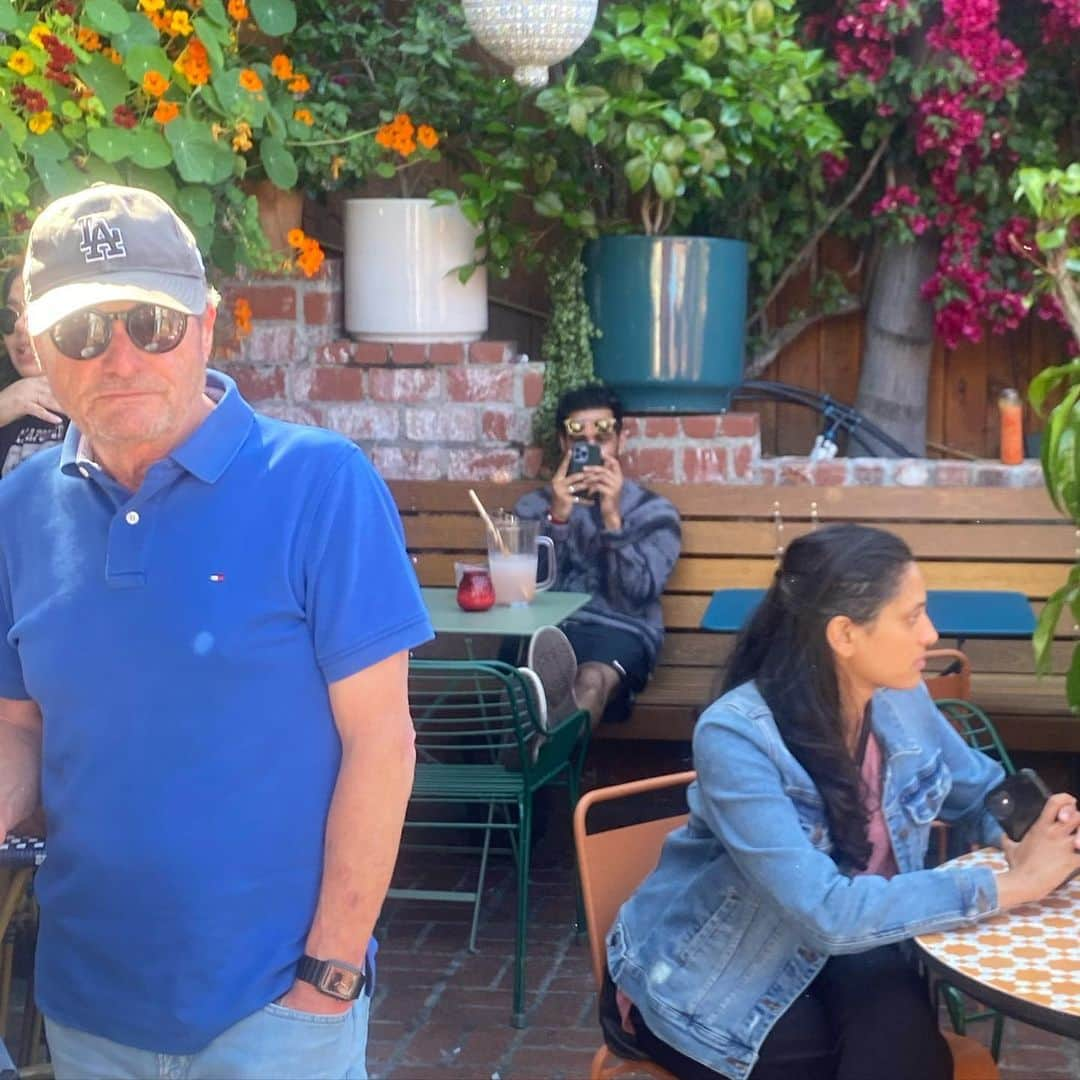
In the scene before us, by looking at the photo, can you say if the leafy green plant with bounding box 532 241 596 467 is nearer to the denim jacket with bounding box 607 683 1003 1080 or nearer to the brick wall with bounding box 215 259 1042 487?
the brick wall with bounding box 215 259 1042 487

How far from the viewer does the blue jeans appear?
5.61 ft

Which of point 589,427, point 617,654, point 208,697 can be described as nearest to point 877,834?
point 208,697

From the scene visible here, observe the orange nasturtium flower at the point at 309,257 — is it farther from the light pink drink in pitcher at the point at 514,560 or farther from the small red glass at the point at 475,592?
the small red glass at the point at 475,592

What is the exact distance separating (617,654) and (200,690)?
3.13 m

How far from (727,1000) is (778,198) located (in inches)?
160

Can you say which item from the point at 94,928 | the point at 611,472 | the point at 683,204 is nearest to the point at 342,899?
the point at 94,928

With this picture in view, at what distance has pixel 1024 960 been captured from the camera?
2084 mm

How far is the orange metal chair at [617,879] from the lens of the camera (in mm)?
2467

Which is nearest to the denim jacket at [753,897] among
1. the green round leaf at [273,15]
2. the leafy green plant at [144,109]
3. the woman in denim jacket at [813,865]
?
the woman in denim jacket at [813,865]

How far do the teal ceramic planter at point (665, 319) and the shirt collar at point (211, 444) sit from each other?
3.44 m

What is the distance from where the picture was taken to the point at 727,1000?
2340 mm

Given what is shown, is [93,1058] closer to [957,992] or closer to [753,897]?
[753,897]

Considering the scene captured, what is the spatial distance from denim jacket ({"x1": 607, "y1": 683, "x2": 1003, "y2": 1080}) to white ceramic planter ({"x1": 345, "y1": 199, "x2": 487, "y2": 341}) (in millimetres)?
3001

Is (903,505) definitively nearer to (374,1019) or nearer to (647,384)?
(647,384)
